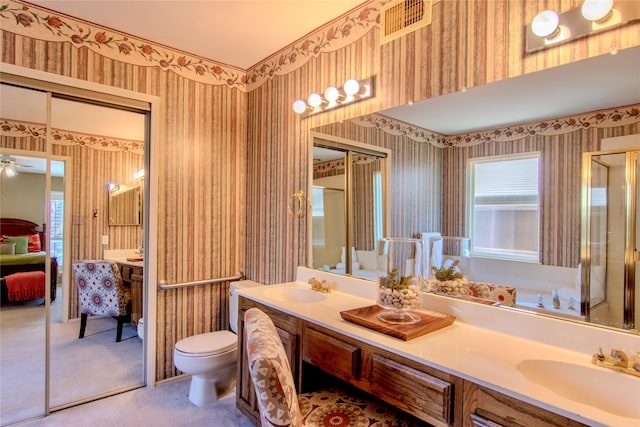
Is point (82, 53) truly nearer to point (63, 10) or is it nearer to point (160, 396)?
point (63, 10)

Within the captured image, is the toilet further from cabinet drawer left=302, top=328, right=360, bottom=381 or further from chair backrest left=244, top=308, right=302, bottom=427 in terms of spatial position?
chair backrest left=244, top=308, right=302, bottom=427

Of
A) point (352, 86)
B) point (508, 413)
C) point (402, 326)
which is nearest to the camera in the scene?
point (508, 413)

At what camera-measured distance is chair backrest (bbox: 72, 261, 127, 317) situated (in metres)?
3.03

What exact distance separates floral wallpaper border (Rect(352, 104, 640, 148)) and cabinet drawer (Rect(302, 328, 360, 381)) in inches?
42.1

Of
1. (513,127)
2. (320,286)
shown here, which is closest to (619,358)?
(513,127)

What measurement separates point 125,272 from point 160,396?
1.23 metres

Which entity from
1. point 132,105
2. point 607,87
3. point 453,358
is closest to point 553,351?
point 453,358

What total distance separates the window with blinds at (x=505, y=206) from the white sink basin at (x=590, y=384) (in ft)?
1.42

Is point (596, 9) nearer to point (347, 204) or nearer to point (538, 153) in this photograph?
point (538, 153)

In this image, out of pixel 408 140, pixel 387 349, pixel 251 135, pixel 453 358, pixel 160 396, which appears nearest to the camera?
pixel 453 358

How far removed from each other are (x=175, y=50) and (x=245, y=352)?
2272 mm

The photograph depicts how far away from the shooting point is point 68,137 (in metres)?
2.69

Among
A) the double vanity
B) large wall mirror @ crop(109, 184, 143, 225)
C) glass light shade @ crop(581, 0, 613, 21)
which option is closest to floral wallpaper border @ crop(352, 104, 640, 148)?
glass light shade @ crop(581, 0, 613, 21)

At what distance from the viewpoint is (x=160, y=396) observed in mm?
2400
